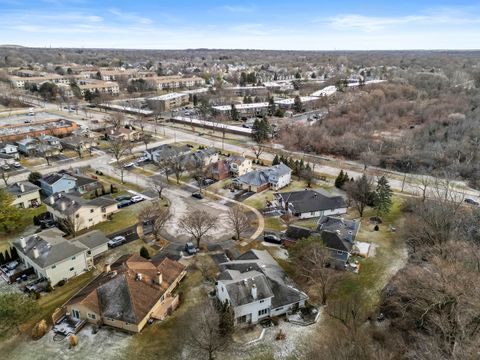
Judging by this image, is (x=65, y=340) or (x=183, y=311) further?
(x=183, y=311)

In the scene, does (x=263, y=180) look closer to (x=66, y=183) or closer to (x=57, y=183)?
(x=66, y=183)

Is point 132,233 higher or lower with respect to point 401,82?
lower

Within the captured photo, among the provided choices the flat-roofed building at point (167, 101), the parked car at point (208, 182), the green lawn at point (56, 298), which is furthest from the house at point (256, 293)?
the flat-roofed building at point (167, 101)

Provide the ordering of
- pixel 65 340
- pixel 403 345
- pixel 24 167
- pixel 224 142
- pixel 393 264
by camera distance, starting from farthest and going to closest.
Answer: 1. pixel 224 142
2. pixel 24 167
3. pixel 393 264
4. pixel 65 340
5. pixel 403 345

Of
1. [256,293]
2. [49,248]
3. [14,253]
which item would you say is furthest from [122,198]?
[256,293]

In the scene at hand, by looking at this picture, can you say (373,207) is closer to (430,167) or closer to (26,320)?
(430,167)

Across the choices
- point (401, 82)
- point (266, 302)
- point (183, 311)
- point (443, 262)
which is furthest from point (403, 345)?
point (401, 82)

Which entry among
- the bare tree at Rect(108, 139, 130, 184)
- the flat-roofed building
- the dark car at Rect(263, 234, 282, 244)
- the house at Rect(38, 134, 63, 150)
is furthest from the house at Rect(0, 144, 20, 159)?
the dark car at Rect(263, 234, 282, 244)
